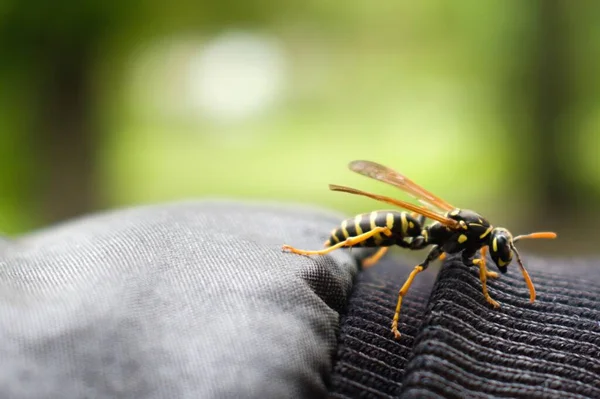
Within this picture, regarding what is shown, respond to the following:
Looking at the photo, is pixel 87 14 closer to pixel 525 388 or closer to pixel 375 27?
pixel 375 27

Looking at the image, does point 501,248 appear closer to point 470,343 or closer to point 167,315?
point 470,343

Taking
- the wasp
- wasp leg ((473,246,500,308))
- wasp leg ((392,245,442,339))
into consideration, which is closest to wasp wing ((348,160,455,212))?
the wasp

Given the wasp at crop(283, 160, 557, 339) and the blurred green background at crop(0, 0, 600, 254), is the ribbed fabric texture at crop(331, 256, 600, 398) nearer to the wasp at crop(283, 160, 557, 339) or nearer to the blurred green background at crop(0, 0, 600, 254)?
the wasp at crop(283, 160, 557, 339)

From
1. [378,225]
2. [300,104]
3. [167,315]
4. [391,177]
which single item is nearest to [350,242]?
[378,225]

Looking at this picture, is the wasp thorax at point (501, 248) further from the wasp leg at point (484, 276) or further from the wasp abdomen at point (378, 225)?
the wasp abdomen at point (378, 225)

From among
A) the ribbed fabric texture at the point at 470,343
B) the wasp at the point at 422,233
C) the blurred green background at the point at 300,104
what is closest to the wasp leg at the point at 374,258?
the wasp at the point at 422,233
